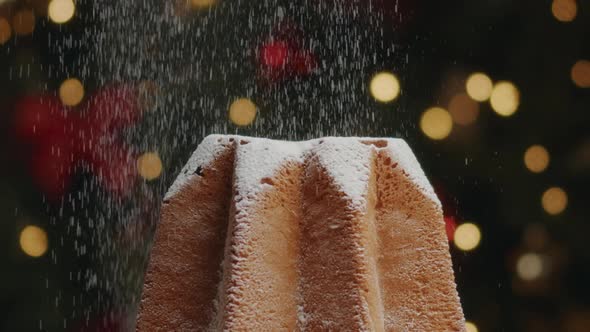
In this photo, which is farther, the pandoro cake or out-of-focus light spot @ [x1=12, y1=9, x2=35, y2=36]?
out-of-focus light spot @ [x1=12, y1=9, x2=35, y2=36]

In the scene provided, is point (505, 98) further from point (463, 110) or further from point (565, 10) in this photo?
point (565, 10)

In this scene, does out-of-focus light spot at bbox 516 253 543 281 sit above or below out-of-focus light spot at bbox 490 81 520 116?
below

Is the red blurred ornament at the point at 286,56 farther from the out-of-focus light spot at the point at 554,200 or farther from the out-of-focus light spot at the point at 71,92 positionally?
the out-of-focus light spot at the point at 554,200

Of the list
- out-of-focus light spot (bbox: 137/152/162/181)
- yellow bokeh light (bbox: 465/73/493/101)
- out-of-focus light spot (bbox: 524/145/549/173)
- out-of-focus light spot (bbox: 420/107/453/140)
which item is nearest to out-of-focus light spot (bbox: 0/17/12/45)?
out-of-focus light spot (bbox: 137/152/162/181)

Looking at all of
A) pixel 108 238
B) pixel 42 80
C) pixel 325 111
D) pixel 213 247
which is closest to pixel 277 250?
pixel 213 247

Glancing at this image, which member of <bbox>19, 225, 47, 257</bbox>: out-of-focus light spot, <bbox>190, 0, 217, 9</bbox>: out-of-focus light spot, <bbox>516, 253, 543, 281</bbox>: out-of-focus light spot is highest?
<bbox>190, 0, 217, 9</bbox>: out-of-focus light spot

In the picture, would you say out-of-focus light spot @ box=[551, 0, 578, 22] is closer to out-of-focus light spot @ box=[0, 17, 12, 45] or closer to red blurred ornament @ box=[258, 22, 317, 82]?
red blurred ornament @ box=[258, 22, 317, 82]

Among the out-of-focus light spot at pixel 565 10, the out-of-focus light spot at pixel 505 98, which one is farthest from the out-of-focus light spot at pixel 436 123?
the out-of-focus light spot at pixel 565 10

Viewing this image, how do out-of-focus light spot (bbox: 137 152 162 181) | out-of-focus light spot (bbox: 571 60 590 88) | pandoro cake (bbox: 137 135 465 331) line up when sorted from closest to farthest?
1. pandoro cake (bbox: 137 135 465 331)
2. out-of-focus light spot (bbox: 571 60 590 88)
3. out-of-focus light spot (bbox: 137 152 162 181)
